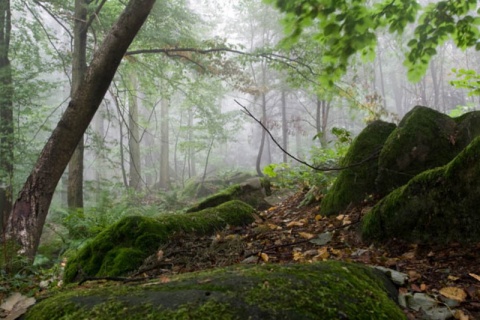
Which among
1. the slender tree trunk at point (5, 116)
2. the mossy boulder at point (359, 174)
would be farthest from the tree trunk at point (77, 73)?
the mossy boulder at point (359, 174)

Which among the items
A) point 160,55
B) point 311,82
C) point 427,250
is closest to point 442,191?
point 427,250

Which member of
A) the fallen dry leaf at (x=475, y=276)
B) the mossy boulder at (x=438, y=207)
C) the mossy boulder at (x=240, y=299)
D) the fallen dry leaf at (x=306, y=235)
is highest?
the mossy boulder at (x=438, y=207)

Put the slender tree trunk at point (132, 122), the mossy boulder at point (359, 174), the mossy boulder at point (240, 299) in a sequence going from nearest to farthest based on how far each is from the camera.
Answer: the mossy boulder at point (240, 299), the mossy boulder at point (359, 174), the slender tree trunk at point (132, 122)

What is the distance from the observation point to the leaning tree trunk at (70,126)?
4.73m

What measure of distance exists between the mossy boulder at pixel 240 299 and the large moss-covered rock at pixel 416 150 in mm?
2486

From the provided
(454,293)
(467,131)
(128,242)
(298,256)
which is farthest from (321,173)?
(454,293)

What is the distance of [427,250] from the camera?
9.00 ft

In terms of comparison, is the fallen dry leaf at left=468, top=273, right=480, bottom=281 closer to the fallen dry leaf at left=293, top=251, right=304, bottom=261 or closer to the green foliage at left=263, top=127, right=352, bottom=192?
the fallen dry leaf at left=293, top=251, right=304, bottom=261

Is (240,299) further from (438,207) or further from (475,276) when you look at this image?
(438,207)

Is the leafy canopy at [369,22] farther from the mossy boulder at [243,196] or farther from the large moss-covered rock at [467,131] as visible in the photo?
the mossy boulder at [243,196]

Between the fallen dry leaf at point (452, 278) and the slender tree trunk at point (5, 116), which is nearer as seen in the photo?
the fallen dry leaf at point (452, 278)

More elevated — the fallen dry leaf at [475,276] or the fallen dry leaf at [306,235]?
the fallen dry leaf at [306,235]

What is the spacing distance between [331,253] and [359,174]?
161 centimetres

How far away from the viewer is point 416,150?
396 cm
